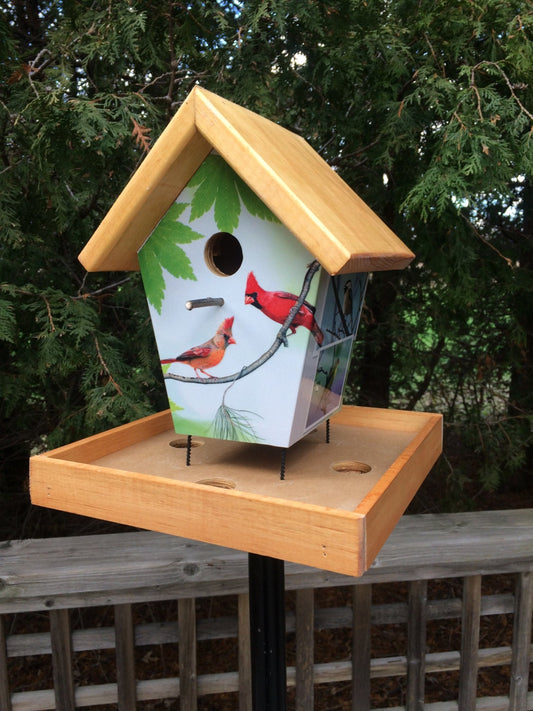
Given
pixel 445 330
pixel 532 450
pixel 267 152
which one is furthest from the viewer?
pixel 532 450

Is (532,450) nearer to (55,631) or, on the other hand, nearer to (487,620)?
(487,620)

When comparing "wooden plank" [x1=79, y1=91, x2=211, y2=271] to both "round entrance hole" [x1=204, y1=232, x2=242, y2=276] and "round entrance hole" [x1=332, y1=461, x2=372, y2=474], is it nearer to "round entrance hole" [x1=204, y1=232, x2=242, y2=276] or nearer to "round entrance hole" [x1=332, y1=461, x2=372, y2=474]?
"round entrance hole" [x1=204, y1=232, x2=242, y2=276]

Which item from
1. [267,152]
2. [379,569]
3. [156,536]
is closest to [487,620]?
[379,569]

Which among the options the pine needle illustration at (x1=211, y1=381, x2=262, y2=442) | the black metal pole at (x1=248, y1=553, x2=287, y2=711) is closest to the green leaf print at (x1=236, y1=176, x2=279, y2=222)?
the pine needle illustration at (x1=211, y1=381, x2=262, y2=442)

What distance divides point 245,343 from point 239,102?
3.22 ft

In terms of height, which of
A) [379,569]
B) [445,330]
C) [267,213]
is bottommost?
[379,569]

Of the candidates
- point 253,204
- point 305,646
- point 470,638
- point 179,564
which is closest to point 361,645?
point 305,646

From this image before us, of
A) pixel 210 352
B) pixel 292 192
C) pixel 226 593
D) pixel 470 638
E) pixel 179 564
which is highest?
pixel 292 192

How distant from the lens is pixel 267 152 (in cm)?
91

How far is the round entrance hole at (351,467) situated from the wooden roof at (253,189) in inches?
14.8

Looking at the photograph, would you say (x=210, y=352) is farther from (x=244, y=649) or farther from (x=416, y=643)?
(x=416, y=643)

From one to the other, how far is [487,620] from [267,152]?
2.96m

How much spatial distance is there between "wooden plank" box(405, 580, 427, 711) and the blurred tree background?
609 millimetres

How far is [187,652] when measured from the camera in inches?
68.2
